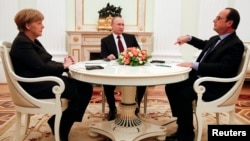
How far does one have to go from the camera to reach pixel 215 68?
2.41 m

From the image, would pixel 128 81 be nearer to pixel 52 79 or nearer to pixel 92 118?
pixel 52 79

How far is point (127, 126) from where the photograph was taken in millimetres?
2711

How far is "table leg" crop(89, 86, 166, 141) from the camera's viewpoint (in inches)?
103

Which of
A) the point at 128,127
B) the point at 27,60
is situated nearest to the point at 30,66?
the point at 27,60

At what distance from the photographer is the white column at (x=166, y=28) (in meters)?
5.72

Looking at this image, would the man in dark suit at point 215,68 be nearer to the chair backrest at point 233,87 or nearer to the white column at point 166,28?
the chair backrest at point 233,87

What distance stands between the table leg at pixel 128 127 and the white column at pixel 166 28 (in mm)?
3169

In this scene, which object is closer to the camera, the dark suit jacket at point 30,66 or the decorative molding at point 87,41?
the dark suit jacket at point 30,66

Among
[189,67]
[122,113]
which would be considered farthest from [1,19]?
[189,67]

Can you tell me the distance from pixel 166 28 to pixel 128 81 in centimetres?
382

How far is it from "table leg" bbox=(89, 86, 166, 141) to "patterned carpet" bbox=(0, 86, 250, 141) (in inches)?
4.0

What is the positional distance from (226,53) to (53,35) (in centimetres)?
406

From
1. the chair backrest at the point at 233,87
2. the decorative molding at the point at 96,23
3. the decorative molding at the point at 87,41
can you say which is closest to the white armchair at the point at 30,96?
the chair backrest at the point at 233,87

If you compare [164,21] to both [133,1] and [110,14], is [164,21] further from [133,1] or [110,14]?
[110,14]
